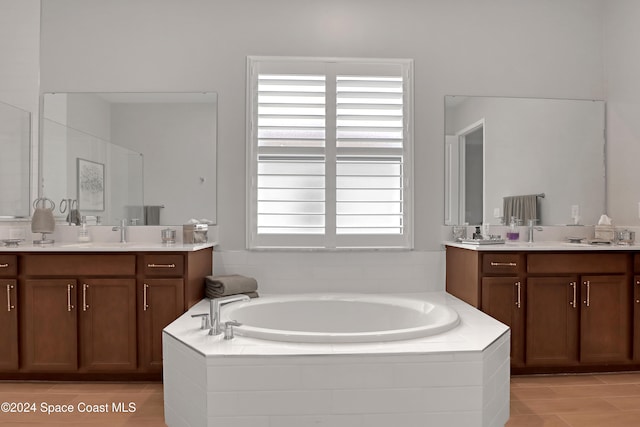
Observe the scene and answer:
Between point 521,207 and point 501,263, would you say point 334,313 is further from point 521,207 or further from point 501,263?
point 521,207

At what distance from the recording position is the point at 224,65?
342 cm

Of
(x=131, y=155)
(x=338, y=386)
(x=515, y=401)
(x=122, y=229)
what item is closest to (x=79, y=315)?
(x=122, y=229)

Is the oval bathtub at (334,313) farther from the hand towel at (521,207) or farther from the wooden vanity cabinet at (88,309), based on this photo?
the hand towel at (521,207)

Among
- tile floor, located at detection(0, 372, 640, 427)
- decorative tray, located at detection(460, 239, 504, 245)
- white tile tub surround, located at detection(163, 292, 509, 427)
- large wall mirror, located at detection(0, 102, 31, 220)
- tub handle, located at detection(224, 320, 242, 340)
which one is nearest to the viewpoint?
white tile tub surround, located at detection(163, 292, 509, 427)

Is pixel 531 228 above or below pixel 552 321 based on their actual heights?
above

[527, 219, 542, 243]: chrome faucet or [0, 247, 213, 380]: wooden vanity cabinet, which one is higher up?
[527, 219, 542, 243]: chrome faucet

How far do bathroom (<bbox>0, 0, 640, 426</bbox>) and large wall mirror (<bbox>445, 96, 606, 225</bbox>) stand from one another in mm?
146

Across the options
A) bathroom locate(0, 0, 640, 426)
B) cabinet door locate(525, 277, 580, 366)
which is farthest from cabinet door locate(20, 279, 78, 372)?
cabinet door locate(525, 277, 580, 366)

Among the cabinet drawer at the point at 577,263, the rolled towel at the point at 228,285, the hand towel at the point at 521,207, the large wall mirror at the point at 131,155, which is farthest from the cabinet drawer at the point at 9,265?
the hand towel at the point at 521,207

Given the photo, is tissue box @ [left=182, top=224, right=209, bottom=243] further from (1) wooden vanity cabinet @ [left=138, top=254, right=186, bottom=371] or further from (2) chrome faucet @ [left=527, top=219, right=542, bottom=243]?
(2) chrome faucet @ [left=527, top=219, right=542, bottom=243]

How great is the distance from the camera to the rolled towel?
3.02 m

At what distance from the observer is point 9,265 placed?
9.37 feet

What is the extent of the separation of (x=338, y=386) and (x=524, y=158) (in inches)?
99.9

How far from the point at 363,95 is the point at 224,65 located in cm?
110
